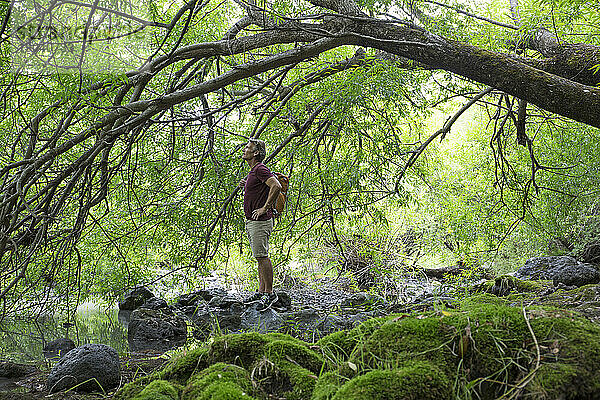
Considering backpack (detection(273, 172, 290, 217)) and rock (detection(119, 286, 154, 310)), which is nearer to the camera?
backpack (detection(273, 172, 290, 217))

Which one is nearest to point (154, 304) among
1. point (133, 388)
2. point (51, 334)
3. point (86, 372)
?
point (51, 334)

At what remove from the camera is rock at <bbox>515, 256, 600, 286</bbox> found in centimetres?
635

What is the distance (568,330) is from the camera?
2.02 meters

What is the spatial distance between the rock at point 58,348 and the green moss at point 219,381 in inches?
159

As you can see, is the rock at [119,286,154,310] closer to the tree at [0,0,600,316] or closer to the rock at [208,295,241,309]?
the rock at [208,295,241,309]

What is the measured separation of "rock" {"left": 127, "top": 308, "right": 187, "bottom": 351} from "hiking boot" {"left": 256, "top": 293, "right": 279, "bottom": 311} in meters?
1.00

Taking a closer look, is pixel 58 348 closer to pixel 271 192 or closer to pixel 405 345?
pixel 271 192

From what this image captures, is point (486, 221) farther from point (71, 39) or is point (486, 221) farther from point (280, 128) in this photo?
point (71, 39)

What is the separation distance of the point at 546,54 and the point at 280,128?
3.77m

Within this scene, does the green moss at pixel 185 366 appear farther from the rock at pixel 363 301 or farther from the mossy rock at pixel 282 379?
the rock at pixel 363 301

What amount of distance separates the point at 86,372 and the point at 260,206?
3029mm

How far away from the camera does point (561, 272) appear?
662 cm

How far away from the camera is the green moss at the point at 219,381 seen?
2.21m

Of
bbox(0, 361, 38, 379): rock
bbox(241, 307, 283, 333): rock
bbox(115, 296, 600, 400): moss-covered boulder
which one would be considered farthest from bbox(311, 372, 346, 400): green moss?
bbox(0, 361, 38, 379): rock
